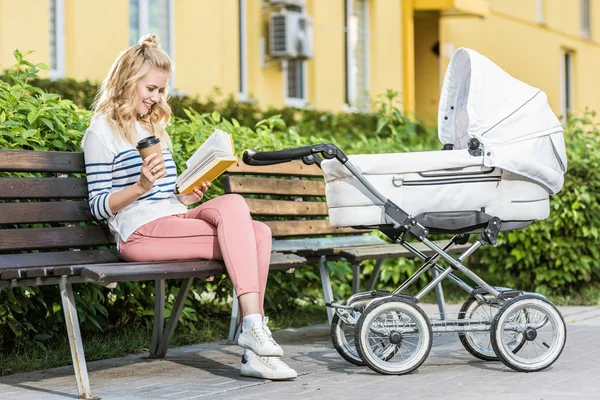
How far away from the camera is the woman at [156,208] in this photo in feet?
16.3

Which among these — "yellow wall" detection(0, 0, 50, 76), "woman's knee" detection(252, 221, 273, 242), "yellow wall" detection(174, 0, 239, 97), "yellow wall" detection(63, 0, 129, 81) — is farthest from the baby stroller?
"yellow wall" detection(174, 0, 239, 97)

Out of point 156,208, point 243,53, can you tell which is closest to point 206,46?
point 243,53

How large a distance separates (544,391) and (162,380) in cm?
169

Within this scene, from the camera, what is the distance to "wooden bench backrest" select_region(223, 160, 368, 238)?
6340 mm

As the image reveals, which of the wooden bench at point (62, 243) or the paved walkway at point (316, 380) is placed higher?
the wooden bench at point (62, 243)

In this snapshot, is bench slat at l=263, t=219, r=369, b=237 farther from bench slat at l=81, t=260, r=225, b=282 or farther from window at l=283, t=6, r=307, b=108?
window at l=283, t=6, r=307, b=108

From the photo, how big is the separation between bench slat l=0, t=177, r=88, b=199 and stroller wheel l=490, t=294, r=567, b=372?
203 centimetres

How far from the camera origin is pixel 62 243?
17.0ft

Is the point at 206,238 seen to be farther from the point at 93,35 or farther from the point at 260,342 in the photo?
the point at 93,35

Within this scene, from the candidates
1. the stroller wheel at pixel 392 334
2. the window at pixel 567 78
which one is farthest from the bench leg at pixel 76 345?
the window at pixel 567 78

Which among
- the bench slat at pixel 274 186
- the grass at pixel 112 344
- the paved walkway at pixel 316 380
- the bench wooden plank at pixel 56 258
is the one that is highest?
the bench slat at pixel 274 186

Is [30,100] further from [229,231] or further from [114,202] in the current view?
[229,231]

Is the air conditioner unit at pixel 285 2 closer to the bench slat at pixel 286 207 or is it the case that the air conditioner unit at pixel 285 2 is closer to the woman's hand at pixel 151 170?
the bench slat at pixel 286 207

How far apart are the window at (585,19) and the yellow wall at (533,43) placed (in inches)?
5.6
